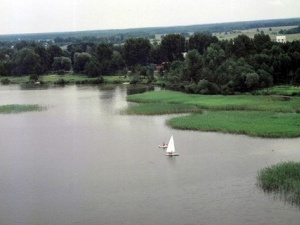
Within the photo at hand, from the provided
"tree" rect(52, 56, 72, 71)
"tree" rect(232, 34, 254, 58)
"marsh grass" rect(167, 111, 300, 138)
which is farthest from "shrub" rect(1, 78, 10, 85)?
"marsh grass" rect(167, 111, 300, 138)

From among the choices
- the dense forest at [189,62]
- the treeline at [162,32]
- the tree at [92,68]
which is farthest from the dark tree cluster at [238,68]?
the treeline at [162,32]

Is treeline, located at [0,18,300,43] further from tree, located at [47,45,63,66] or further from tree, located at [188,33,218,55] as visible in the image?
tree, located at [47,45,63,66]

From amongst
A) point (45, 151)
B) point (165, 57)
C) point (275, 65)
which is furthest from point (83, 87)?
point (45, 151)

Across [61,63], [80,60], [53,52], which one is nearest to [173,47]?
[80,60]

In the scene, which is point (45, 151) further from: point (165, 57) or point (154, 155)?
point (165, 57)

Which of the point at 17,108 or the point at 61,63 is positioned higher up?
the point at 61,63

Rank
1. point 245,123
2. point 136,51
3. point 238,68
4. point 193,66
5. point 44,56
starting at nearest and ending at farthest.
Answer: point 245,123
point 238,68
point 193,66
point 136,51
point 44,56

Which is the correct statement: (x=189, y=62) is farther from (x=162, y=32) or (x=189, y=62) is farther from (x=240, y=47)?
(x=162, y=32)
